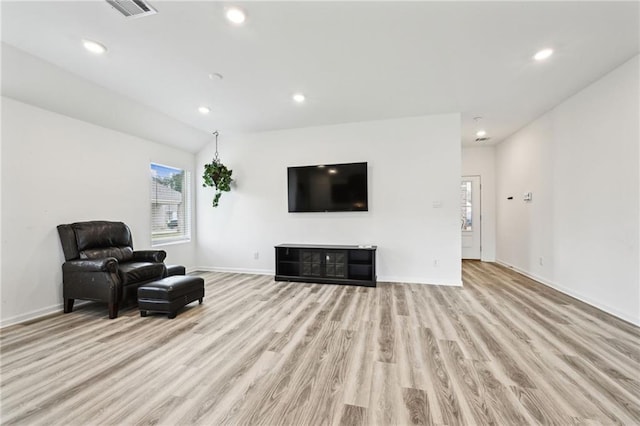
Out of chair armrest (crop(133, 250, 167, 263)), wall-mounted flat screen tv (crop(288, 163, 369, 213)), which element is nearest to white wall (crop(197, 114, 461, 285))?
wall-mounted flat screen tv (crop(288, 163, 369, 213))

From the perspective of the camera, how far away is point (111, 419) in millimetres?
1474

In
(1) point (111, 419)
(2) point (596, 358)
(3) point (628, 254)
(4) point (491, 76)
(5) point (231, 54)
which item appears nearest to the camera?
(1) point (111, 419)

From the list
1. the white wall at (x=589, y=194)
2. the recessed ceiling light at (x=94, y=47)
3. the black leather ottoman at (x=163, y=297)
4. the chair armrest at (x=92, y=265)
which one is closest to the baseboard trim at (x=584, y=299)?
the white wall at (x=589, y=194)

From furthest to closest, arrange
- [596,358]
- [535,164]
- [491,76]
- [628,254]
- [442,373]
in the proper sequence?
[535,164]
[491,76]
[628,254]
[596,358]
[442,373]

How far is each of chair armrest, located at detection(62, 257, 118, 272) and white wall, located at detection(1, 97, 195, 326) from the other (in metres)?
0.34

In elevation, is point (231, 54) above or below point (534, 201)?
above

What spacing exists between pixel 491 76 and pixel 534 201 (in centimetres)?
264

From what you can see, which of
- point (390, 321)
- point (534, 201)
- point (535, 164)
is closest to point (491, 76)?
point (535, 164)

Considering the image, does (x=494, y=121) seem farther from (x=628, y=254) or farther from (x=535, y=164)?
(x=628, y=254)

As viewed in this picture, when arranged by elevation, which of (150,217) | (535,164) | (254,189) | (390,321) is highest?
(535,164)

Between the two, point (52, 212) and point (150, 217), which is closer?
point (52, 212)

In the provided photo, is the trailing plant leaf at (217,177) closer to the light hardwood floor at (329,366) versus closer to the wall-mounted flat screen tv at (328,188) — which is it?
the wall-mounted flat screen tv at (328,188)

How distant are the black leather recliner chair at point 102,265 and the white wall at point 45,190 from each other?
8.2 inches

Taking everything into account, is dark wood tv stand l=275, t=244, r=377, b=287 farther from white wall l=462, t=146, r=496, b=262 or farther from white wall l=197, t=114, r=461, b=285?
white wall l=462, t=146, r=496, b=262
